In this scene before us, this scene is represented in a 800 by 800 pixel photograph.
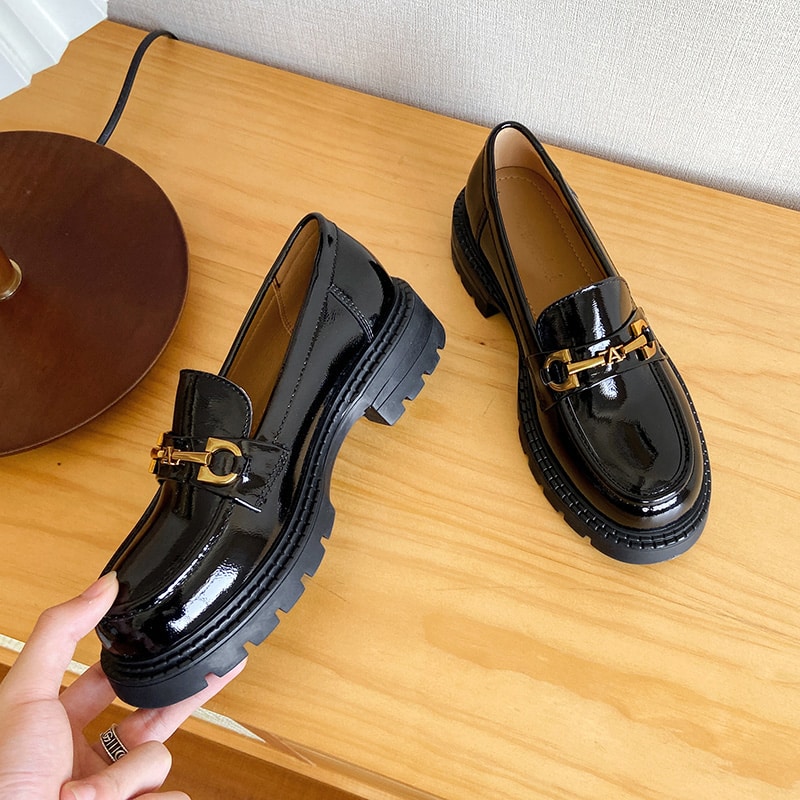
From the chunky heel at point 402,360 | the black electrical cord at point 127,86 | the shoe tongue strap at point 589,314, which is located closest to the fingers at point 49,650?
the chunky heel at point 402,360

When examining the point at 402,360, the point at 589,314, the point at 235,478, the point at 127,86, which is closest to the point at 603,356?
the point at 589,314

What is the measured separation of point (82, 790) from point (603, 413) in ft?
1.25

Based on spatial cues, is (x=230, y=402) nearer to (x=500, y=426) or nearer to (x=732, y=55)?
(x=500, y=426)

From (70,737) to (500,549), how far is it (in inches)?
11.2

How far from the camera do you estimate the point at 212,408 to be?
1.55 feet

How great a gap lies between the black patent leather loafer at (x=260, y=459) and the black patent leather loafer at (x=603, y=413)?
8cm

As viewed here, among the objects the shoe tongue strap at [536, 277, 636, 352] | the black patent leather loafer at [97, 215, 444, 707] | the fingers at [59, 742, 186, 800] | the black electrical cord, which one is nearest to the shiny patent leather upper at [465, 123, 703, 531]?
the shoe tongue strap at [536, 277, 636, 352]

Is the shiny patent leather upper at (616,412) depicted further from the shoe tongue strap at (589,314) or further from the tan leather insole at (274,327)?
the tan leather insole at (274,327)

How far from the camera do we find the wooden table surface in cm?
46

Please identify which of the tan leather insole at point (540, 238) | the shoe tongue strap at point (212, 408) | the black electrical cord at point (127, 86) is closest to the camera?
the shoe tongue strap at point (212, 408)

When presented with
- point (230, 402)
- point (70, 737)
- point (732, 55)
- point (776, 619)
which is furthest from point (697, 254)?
point (70, 737)

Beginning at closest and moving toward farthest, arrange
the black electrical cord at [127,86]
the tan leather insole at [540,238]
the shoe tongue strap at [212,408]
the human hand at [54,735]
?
the human hand at [54,735] → the shoe tongue strap at [212,408] → the tan leather insole at [540,238] → the black electrical cord at [127,86]

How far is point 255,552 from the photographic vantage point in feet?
1.54

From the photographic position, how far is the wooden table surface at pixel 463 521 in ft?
1.52
